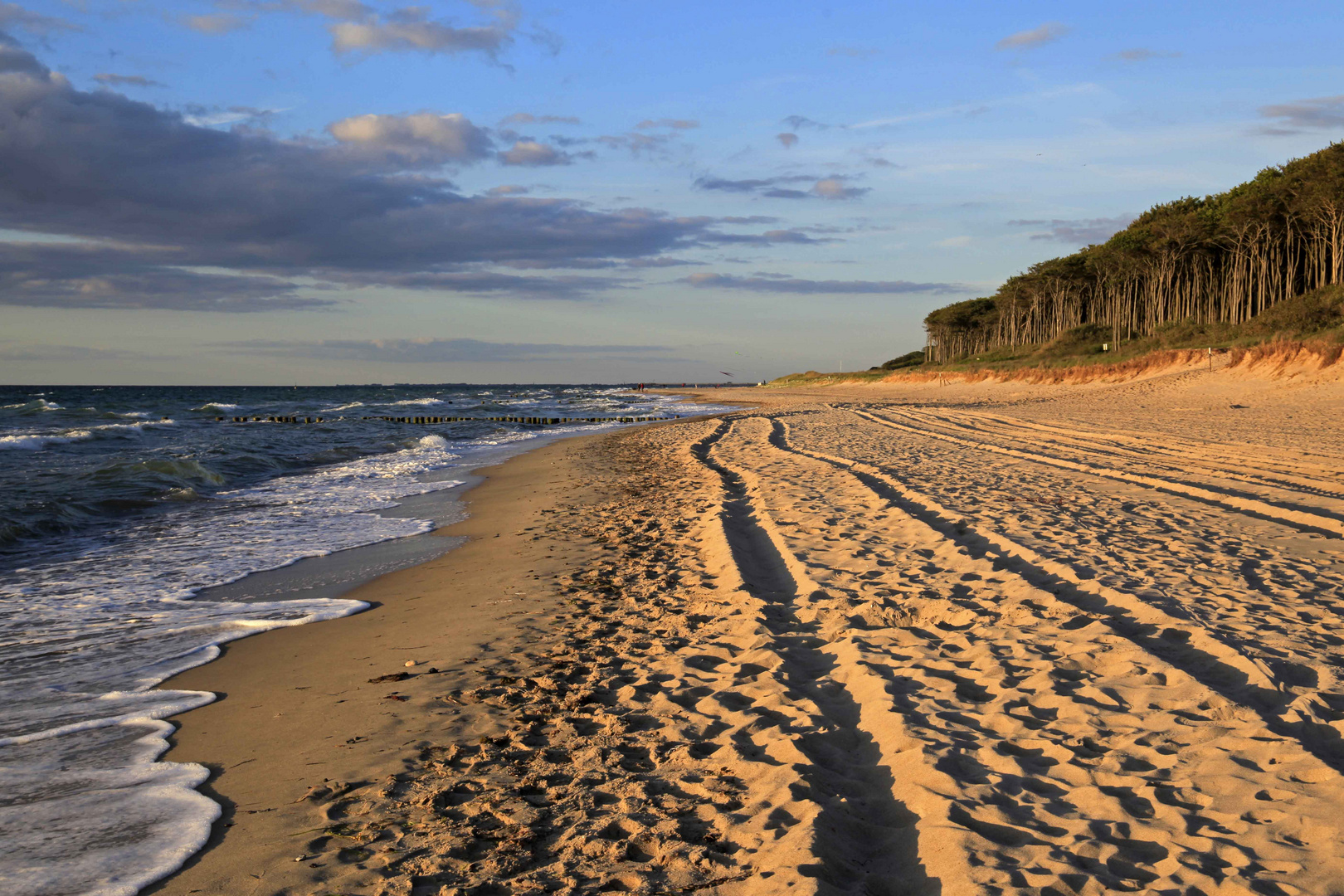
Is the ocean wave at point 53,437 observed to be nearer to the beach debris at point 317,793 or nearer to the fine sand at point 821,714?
the fine sand at point 821,714

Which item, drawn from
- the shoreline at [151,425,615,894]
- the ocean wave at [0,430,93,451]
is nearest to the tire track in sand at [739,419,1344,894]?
the shoreline at [151,425,615,894]

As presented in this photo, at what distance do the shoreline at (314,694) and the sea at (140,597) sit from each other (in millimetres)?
131

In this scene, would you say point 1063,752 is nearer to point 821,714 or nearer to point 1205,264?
point 821,714

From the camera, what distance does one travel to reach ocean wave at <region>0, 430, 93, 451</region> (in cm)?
2409

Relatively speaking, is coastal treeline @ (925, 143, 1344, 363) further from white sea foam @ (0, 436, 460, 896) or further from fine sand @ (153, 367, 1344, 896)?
white sea foam @ (0, 436, 460, 896)

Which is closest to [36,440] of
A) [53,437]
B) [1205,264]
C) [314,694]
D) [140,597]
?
[53,437]

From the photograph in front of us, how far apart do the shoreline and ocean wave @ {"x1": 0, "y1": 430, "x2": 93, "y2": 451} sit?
928 inches

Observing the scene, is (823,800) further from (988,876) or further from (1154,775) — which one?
(1154,775)

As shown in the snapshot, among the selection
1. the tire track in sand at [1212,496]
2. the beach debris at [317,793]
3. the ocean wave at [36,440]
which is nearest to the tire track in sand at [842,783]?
the beach debris at [317,793]

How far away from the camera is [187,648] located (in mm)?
5652

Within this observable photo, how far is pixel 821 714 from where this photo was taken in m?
3.96

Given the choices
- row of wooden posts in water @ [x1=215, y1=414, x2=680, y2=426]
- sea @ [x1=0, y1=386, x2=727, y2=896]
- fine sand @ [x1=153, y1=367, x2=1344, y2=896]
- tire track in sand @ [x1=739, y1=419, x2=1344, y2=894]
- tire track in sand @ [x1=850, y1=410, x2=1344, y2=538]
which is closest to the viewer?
tire track in sand @ [x1=739, y1=419, x2=1344, y2=894]

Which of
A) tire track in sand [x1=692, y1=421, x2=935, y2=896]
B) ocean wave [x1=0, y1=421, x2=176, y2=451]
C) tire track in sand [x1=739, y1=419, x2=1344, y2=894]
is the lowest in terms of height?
tire track in sand [x1=692, y1=421, x2=935, y2=896]

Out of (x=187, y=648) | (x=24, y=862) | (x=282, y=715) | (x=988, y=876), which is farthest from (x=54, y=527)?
(x=988, y=876)
